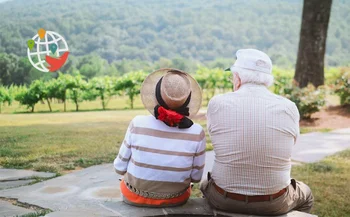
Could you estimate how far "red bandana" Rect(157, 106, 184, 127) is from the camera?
2764 millimetres

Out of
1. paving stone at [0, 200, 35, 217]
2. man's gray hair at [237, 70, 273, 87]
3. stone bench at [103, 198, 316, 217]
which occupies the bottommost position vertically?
paving stone at [0, 200, 35, 217]

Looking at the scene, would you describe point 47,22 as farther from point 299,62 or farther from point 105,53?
point 299,62

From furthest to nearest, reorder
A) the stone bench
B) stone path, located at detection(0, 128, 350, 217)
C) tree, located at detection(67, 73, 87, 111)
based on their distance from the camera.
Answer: tree, located at detection(67, 73, 87, 111) < stone path, located at detection(0, 128, 350, 217) < the stone bench

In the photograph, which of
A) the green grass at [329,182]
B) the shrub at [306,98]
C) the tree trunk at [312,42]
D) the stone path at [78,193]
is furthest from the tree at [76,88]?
the tree trunk at [312,42]

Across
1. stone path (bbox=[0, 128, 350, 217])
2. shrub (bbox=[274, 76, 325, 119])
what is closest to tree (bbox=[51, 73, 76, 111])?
stone path (bbox=[0, 128, 350, 217])

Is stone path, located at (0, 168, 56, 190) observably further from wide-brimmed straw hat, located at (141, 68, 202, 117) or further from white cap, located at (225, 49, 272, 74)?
white cap, located at (225, 49, 272, 74)

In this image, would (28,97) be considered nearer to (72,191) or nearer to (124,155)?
(72,191)

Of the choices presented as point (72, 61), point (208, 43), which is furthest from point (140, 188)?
point (208, 43)

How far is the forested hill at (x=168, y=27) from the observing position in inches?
232

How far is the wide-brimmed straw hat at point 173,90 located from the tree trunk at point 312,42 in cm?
656

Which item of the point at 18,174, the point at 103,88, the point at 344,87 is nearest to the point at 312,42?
the point at 344,87

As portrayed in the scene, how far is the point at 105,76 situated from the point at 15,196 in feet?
9.00

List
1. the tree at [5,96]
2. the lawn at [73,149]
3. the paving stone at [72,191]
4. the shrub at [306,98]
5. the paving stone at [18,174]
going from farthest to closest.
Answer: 1. the shrub at [306,98]
2. the tree at [5,96]
3. the lawn at [73,149]
4. the paving stone at [18,174]
5. the paving stone at [72,191]

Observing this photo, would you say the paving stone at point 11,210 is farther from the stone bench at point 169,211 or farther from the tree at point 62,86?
the tree at point 62,86
